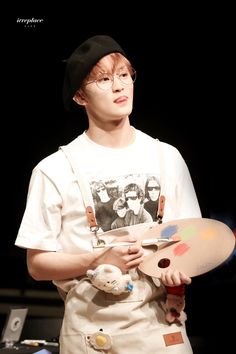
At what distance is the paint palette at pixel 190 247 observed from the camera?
6.39 ft

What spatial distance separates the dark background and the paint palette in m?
1.84

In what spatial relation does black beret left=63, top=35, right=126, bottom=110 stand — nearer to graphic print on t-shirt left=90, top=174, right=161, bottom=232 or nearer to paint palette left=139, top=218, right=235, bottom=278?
graphic print on t-shirt left=90, top=174, right=161, bottom=232

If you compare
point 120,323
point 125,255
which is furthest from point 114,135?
point 120,323

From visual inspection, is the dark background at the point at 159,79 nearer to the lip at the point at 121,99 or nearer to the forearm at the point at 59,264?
the lip at the point at 121,99

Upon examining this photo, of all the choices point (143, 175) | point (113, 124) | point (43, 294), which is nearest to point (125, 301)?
point (143, 175)

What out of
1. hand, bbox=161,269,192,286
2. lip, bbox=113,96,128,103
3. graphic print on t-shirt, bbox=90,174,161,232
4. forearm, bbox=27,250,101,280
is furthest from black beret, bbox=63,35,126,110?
hand, bbox=161,269,192,286

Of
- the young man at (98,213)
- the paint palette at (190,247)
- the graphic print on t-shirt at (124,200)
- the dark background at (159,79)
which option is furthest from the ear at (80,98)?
the dark background at (159,79)

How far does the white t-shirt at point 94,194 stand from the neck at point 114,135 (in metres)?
0.02

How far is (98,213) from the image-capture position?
2.02m

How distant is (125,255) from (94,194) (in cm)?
22

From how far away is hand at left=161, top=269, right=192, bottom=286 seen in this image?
190 centimetres

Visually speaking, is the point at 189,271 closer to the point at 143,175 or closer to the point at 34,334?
the point at 143,175

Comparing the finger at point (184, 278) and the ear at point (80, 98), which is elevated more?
the ear at point (80, 98)

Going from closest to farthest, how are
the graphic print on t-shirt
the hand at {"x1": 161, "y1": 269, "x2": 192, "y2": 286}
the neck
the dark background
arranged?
the hand at {"x1": 161, "y1": 269, "x2": 192, "y2": 286}
the graphic print on t-shirt
the neck
the dark background
